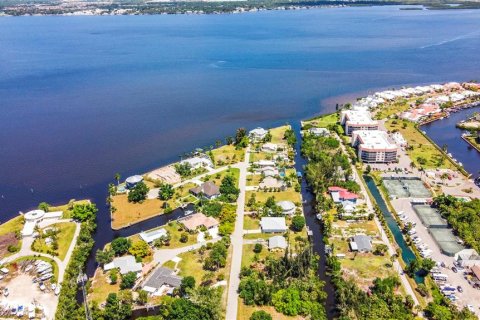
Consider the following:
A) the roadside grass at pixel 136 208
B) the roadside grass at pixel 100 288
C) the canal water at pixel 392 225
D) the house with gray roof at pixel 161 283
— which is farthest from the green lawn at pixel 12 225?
the canal water at pixel 392 225

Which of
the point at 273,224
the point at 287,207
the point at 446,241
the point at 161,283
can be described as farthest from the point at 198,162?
the point at 446,241

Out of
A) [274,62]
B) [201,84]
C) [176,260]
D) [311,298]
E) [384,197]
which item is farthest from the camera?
[274,62]

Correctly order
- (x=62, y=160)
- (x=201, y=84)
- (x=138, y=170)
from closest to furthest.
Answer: (x=138, y=170) < (x=62, y=160) < (x=201, y=84)

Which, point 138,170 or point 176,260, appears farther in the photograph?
point 138,170

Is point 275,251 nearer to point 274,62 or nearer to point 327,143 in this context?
point 327,143

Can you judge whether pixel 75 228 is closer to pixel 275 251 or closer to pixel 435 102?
pixel 275 251

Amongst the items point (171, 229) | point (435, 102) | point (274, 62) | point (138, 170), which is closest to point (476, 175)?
point (435, 102)

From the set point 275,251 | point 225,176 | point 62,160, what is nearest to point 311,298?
point 275,251
